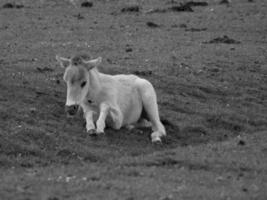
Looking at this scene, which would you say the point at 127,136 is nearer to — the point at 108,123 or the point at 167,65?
the point at 108,123

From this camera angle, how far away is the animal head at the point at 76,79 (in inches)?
563

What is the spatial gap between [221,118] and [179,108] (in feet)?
3.89

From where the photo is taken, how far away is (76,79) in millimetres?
14438

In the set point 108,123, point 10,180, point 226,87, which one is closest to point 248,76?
point 226,87

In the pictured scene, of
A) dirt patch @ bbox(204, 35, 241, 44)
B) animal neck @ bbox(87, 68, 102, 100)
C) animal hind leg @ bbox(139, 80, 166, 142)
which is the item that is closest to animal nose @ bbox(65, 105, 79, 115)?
animal neck @ bbox(87, 68, 102, 100)

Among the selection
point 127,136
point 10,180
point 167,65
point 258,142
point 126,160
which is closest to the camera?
point 10,180

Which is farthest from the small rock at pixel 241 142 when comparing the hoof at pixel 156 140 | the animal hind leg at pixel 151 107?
the animal hind leg at pixel 151 107

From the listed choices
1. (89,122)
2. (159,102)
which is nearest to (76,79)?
(89,122)

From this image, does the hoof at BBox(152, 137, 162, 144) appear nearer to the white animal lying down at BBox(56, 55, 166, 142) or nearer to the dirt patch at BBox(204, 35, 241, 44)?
the white animal lying down at BBox(56, 55, 166, 142)

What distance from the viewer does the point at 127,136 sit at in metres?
15.0

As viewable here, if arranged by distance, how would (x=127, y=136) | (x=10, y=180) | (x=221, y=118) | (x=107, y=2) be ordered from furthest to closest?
(x=107, y=2), (x=221, y=118), (x=127, y=136), (x=10, y=180)

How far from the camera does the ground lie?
10516 millimetres

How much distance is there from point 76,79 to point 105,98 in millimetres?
955

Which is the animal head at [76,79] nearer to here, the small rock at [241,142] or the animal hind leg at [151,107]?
the animal hind leg at [151,107]
